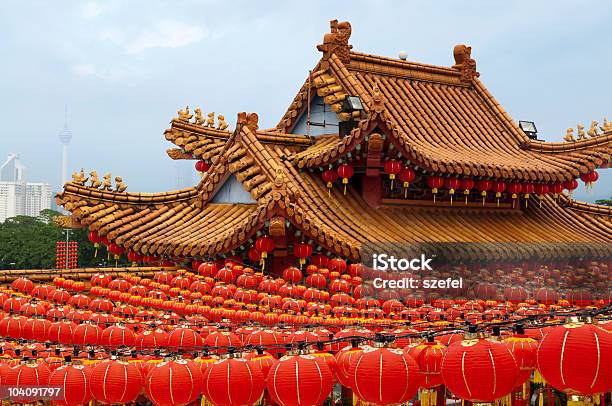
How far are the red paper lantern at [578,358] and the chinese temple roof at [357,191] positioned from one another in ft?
25.8

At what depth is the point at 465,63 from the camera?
75.8ft

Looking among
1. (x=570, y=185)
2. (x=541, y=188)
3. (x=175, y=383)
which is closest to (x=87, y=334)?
(x=175, y=383)

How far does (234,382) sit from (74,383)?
1.81 meters

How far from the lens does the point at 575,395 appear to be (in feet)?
22.0

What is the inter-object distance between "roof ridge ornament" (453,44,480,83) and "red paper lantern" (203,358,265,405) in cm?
1679

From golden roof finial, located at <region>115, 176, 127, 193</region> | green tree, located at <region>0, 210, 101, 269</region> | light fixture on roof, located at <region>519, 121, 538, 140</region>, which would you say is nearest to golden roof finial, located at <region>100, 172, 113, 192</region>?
golden roof finial, located at <region>115, 176, 127, 193</region>

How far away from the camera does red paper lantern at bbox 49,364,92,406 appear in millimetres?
8273

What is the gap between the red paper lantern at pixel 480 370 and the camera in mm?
6730

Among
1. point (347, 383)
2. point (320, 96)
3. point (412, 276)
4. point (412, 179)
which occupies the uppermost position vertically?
point (320, 96)

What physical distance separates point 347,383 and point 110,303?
667cm

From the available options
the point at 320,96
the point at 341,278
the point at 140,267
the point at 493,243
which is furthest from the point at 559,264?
the point at 140,267

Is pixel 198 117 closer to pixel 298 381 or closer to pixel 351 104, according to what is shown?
pixel 351 104

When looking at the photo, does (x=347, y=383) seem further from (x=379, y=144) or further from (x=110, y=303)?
(x=379, y=144)

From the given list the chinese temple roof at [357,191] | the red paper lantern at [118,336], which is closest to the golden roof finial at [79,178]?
the chinese temple roof at [357,191]
